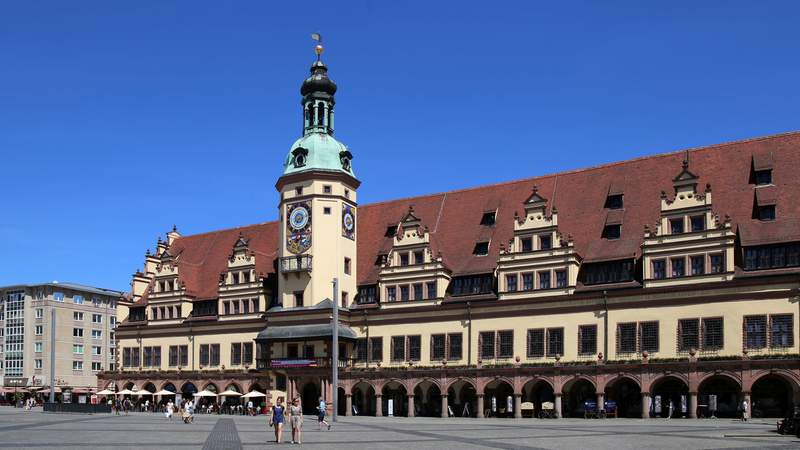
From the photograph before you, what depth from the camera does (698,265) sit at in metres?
62.6

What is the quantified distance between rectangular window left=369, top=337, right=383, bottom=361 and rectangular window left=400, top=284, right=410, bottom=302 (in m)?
3.80

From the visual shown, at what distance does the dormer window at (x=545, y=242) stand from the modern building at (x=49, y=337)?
74.4 m

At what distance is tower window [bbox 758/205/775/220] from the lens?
203 ft

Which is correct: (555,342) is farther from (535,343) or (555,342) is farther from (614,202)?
(614,202)

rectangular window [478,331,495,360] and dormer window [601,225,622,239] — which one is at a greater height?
dormer window [601,225,622,239]

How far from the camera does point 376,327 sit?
7750 cm

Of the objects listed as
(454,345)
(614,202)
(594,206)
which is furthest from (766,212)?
(454,345)

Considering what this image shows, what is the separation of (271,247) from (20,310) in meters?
53.7

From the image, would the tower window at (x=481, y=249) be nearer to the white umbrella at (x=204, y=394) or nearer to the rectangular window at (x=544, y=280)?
the rectangular window at (x=544, y=280)

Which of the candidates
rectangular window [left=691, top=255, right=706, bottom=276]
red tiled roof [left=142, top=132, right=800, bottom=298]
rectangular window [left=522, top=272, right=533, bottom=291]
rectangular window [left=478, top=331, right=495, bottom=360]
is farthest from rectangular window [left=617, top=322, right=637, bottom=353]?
rectangular window [left=478, top=331, right=495, bottom=360]

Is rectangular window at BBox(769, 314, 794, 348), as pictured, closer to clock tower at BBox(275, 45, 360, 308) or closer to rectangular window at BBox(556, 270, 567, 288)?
rectangular window at BBox(556, 270, 567, 288)

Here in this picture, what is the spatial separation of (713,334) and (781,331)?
4.26m

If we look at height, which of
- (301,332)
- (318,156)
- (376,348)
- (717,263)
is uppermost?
(318,156)

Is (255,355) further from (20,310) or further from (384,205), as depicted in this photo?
(20,310)
